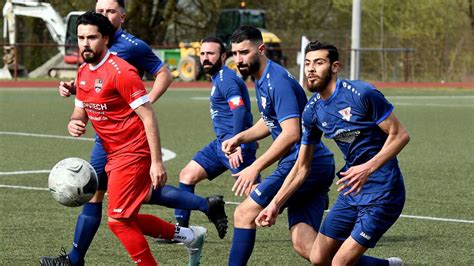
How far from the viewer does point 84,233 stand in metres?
8.27

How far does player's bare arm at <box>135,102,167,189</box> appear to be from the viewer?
728 cm

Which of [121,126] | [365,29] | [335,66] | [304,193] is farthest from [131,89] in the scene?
[365,29]

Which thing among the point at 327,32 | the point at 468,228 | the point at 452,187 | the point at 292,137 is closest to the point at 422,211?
the point at 468,228

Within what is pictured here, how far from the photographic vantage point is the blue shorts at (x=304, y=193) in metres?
7.91

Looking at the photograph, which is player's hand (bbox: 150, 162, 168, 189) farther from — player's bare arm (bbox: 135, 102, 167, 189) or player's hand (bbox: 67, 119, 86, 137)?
player's hand (bbox: 67, 119, 86, 137)

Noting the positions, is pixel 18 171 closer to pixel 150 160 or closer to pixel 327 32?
pixel 150 160

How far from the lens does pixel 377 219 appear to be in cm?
708

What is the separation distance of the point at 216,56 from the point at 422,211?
3.03m

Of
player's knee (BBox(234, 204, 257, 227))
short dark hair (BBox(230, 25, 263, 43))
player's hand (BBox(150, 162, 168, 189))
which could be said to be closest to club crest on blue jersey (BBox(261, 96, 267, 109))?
short dark hair (BBox(230, 25, 263, 43))

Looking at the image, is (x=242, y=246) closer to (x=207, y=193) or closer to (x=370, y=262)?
(x=370, y=262)

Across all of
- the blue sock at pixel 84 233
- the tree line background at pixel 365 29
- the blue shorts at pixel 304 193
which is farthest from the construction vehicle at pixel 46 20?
the blue shorts at pixel 304 193

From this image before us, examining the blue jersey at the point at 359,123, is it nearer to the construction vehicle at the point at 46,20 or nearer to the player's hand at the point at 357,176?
the player's hand at the point at 357,176

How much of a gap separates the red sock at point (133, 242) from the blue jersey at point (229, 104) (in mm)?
2314

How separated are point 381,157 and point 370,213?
15.1 inches
